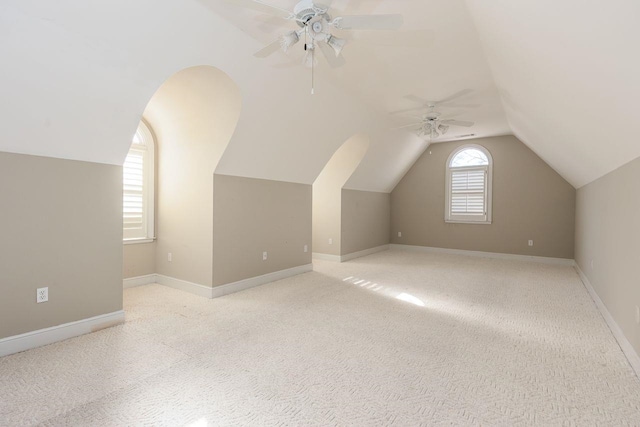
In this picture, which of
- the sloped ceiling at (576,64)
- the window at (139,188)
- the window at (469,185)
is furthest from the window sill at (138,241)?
the window at (469,185)

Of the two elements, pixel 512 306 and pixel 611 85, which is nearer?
pixel 611 85

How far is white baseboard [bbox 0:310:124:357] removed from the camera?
93.7 inches

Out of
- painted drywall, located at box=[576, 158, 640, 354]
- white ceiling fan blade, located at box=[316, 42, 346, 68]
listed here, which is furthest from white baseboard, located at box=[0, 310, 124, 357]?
painted drywall, located at box=[576, 158, 640, 354]

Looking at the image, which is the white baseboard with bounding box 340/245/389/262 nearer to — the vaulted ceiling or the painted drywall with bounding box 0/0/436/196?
the vaulted ceiling

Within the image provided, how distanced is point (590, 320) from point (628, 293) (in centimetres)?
89

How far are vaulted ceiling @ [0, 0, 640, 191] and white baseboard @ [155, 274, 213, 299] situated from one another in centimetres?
156

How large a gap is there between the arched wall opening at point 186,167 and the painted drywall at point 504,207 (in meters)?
5.58

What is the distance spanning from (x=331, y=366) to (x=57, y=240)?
2525mm

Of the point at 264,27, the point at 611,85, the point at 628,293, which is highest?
the point at 264,27

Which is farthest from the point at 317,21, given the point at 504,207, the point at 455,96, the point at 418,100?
the point at 504,207

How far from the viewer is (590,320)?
3201 millimetres

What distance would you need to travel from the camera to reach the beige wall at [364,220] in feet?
21.5

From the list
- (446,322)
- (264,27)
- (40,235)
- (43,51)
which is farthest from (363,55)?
(40,235)

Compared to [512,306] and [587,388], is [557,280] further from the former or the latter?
[587,388]
